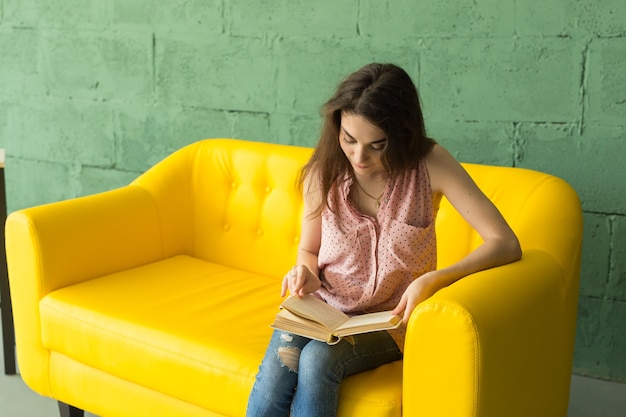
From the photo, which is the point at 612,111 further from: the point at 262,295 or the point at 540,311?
Answer: the point at 262,295

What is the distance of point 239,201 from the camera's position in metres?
2.86

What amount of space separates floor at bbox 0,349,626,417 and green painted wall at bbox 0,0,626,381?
78 millimetres

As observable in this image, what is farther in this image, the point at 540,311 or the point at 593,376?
the point at 593,376

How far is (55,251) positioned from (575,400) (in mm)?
1723

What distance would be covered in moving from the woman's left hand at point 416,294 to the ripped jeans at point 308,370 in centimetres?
14

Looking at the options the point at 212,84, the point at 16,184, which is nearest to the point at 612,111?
the point at 212,84

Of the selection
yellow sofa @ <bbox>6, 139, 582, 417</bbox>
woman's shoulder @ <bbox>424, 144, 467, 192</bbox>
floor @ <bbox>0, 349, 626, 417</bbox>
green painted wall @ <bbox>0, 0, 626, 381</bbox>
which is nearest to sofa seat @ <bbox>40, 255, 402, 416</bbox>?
yellow sofa @ <bbox>6, 139, 582, 417</bbox>

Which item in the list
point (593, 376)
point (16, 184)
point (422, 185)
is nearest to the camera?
point (422, 185)

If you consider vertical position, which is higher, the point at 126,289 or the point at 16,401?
the point at 126,289

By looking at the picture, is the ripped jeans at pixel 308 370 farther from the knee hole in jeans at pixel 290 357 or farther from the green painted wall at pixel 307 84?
the green painted wall at pixel 307 84

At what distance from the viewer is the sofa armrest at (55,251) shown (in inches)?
98.7

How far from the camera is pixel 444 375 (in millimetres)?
1734

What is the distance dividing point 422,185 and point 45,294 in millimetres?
1200

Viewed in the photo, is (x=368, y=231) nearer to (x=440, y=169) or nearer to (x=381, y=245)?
(x=381, y=245)
